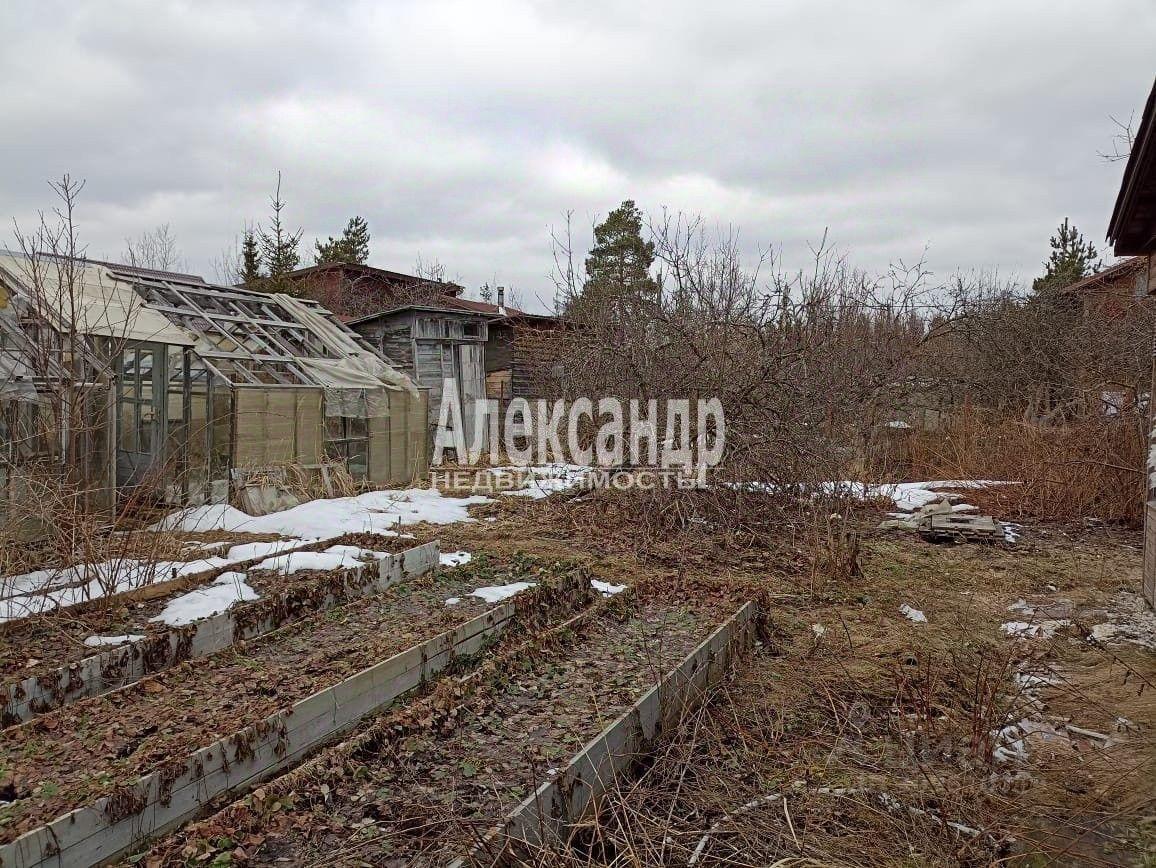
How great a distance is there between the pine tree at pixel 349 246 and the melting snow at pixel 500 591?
2599 centimetres

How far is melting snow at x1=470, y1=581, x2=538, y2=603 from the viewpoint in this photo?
5758 millimetres

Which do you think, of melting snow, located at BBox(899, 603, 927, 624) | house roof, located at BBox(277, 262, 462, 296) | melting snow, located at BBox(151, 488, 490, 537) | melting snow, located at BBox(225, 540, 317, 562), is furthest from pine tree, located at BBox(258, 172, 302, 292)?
melting snow, located at BBox(899, 603, 927, 624)

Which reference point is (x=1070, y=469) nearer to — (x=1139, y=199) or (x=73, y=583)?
(x=1139, y=199)

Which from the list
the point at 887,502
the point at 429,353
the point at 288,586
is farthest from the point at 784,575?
the point at 429,353

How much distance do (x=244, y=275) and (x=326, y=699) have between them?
22.1 meters

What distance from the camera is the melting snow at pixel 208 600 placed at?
5.02 metres

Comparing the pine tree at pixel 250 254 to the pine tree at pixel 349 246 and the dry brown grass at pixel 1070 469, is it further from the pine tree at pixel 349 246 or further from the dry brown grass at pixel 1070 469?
the dry brown grass at pixel 1070 469

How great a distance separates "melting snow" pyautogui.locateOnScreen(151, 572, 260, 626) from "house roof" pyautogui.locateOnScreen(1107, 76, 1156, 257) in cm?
616

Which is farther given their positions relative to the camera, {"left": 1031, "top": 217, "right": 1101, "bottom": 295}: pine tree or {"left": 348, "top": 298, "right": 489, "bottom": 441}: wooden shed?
{"left": 1031, "top": 217, "right": 1101, "bottom": 295}: pine tree

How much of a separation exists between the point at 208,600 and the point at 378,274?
23.3 metres

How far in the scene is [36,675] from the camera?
13.1 feet

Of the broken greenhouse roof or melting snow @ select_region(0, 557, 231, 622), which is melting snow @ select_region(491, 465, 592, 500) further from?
melting snow @ select_region(0, 557, 231, 622)

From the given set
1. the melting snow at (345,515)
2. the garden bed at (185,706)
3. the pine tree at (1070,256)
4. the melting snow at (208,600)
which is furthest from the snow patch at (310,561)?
the pine tree at (1070,256)

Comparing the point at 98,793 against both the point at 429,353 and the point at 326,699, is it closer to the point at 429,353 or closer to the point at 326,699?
the point at 326,699
